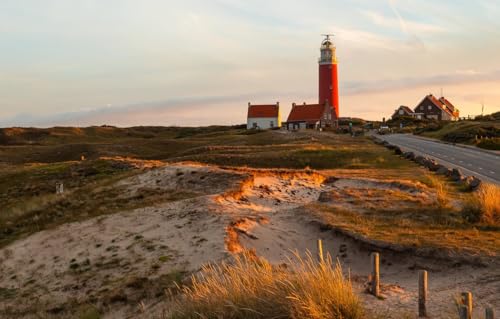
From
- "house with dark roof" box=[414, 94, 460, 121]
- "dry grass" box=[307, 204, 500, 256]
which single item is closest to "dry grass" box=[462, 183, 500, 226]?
"dry grass" box=[307, 204, 500, 256]

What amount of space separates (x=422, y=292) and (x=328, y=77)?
10223 centimetres

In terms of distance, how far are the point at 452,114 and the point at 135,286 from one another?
501 feet

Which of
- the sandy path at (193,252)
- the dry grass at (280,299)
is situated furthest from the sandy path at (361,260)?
the dry grass at (280,299)

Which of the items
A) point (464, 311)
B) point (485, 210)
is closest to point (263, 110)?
point (485, 210)

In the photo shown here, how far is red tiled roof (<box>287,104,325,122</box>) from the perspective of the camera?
10900 cm

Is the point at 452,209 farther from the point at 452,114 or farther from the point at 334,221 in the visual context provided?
the point at 452,114

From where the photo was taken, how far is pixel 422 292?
30.7ft

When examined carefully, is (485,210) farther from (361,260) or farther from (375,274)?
(375,274)

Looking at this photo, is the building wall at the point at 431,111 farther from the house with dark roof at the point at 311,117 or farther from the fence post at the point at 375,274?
the fence post at the point at 375,274

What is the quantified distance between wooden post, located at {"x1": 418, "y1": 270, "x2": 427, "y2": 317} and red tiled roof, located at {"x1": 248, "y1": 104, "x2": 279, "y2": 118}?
102926 mm

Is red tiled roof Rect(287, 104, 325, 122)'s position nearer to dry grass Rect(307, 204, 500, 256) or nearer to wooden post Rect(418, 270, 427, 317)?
dry grass Rect(307, 204, 500, 256)

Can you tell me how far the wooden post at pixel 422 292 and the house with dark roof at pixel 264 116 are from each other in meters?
103

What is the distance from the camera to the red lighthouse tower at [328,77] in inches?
4247

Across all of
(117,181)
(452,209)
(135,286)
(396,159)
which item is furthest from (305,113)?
(135,286)
